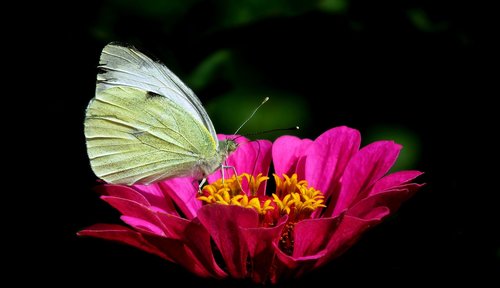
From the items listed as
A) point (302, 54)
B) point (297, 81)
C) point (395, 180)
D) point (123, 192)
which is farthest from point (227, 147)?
point (302, 54)

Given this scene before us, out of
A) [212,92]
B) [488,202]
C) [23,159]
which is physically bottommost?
[488,202]

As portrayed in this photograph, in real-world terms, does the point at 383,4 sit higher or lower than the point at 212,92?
higher

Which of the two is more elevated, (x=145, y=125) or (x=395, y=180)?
(x=145, y=125)

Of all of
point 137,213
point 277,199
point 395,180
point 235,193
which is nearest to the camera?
point 137,213

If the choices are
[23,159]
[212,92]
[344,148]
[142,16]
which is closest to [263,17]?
[212,92]

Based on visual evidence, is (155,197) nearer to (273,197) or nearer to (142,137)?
(142,137)

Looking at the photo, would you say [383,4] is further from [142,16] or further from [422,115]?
[142,16]

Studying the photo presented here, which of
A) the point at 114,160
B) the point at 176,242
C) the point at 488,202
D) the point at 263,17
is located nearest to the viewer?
the point at 176,242
